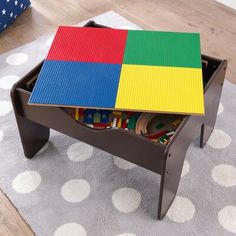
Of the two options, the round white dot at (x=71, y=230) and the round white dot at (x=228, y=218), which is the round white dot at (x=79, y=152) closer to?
the round white dot at (x=71, y=230)

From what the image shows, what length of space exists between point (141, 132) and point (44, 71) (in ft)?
1.13

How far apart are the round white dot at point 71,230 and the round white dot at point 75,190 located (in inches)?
3.6

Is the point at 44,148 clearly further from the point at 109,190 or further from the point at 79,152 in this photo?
the point at 109,190

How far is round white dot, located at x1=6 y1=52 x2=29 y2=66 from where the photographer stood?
1849mm

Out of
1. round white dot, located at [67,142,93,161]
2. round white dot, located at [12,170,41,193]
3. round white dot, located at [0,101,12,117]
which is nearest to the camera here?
round white dot, located at [12,170,41,193]

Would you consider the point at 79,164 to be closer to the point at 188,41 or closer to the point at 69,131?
the point at 69,131

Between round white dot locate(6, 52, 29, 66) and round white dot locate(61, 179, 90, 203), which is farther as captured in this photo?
round white dot locate(6, 52, 29, 66)

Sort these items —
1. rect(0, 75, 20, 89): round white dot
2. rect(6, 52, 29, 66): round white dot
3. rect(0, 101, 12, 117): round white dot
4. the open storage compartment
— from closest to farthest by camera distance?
the open storage compartment
rect(0, 101, 12, 117): round white dot
rect(0, 75, 20, 89): round white dot
rect(6, 52, 29, 66): round white dot

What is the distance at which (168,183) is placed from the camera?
1126 millimetres

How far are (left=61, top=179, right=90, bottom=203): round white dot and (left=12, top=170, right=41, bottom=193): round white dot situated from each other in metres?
0.10

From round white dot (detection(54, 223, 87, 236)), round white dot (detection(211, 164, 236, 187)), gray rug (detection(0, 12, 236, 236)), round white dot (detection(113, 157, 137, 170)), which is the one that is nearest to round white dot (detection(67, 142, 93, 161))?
gray rug (detection(0, 12, 236, 236))

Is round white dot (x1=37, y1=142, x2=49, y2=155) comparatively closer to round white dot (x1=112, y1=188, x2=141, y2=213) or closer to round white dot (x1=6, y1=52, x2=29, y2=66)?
round white dot (x1=112, y1=188, x2=141, y2=213)

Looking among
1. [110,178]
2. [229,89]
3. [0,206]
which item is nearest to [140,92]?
[110,178]

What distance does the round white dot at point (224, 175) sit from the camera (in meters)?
1.32
